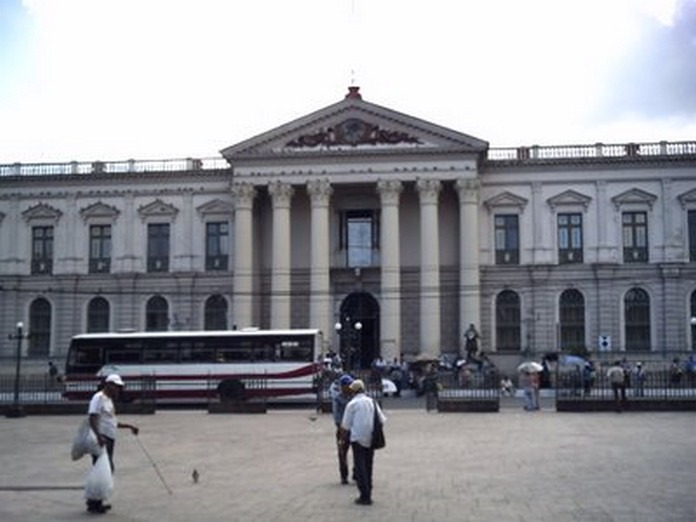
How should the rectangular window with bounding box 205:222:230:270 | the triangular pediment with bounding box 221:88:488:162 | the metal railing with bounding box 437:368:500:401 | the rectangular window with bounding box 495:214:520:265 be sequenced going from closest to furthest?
the metal railing with bounding box 437:368:500:401 → the triangular pediment with bounding box 221:88:488:162 → the rectangular window with bounding box 495:214:520:265 → the rectangular window with bounding box 205:222:230:270

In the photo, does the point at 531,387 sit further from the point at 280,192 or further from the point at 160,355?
the point at 280,192

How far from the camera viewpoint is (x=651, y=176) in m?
56.3

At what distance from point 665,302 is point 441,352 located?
42.7 ft

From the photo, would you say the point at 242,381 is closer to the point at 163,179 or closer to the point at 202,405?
the point at 202,405

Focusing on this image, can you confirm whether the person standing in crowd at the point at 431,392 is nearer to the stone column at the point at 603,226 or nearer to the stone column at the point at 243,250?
the stone column at the point at 243,250

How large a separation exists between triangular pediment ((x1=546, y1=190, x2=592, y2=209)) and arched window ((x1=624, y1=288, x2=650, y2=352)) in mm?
5830

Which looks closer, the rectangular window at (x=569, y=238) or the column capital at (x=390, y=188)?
the column capital at (x=390, y=188)

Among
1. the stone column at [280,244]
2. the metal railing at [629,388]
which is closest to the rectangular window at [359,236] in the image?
the stone column at [280,244]

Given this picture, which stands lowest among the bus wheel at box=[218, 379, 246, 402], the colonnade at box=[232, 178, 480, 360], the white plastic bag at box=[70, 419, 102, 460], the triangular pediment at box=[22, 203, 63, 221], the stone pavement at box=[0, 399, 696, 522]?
the stone pavement at box=[0, 399, 696, 522]

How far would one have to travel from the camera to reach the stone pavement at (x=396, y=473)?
13211mm

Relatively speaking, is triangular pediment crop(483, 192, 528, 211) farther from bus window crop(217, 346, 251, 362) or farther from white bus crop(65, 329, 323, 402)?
bus window crop(217, 346, 251, 362)

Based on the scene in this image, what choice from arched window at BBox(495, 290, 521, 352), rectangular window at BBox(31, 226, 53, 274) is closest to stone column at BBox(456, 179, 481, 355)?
arched window at BBox(495, 290, 521, 352)

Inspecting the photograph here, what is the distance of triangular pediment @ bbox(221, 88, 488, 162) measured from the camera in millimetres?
55469

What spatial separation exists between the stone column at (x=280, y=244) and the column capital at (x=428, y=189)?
759 cm
